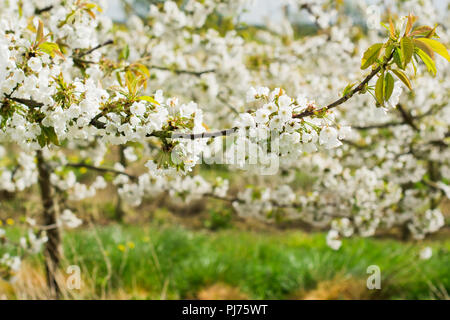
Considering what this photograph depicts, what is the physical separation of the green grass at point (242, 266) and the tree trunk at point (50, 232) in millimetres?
168

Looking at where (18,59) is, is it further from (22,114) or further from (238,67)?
(238,67)

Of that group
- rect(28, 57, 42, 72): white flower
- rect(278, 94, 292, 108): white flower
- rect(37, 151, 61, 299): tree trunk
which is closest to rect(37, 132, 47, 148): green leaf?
rect(28, 57, 42, 72): white flower

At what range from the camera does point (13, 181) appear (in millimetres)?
2963

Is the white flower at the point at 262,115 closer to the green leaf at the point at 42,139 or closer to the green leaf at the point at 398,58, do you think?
the green leaf at the point at 398,58

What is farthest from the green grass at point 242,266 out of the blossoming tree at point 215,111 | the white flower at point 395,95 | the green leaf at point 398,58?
the green leaf at point 398,58

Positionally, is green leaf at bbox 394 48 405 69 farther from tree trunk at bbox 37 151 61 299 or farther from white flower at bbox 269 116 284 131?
tree trunk at bbox 37 151 61 299

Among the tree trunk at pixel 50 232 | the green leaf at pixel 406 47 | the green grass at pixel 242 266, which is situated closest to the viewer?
the green leaf at pixel 406 47

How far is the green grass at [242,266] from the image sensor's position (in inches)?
134

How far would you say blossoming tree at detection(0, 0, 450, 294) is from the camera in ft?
4.08

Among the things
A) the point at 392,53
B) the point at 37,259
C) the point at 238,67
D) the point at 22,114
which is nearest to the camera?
the point at 392,53

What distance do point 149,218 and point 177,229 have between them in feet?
6.53

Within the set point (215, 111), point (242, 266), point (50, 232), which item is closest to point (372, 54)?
point (215, 111)

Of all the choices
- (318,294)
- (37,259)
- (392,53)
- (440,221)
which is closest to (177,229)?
(37,259)

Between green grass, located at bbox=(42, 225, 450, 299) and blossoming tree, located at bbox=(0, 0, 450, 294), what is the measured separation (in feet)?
1.69
